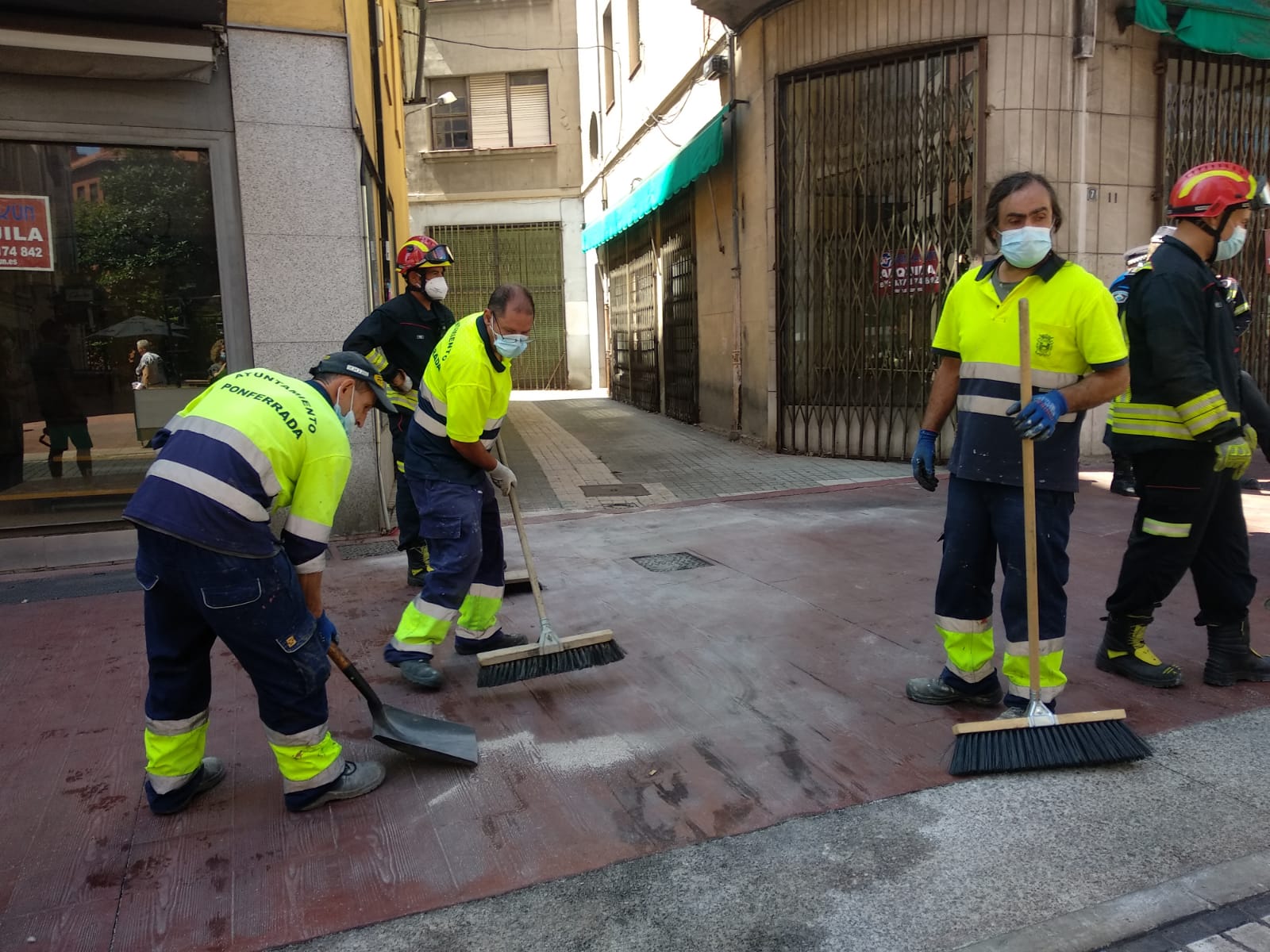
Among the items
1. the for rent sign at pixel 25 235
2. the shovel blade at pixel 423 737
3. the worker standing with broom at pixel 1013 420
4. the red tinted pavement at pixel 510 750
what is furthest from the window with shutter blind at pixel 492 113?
the shovel blade at pixel 423 737

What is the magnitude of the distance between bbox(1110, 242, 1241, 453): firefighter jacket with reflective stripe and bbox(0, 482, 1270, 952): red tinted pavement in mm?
1096

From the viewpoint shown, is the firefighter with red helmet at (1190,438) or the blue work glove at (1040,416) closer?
the blue work glove at (1040,416)

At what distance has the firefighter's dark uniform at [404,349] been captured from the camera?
558cm

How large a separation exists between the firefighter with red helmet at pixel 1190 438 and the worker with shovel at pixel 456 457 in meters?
2.61

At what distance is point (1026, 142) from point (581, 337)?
47.4 feet

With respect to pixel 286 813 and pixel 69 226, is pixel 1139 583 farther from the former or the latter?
pixel 69 226

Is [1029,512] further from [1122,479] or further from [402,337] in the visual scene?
[1122,479]

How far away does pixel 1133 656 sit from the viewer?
4.02m

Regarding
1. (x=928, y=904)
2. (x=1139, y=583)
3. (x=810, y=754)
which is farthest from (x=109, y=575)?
(x=1139, y=583)

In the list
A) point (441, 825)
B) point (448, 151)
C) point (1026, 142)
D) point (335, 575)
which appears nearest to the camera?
point (441, 825)

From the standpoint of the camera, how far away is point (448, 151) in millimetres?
21984

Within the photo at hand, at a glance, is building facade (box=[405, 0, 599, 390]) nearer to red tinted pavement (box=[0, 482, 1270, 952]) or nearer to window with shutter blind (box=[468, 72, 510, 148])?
window with shutter blind (box=[468, 72, 510, 148])

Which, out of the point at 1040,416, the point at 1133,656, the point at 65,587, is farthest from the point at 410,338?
the point at 1133,656

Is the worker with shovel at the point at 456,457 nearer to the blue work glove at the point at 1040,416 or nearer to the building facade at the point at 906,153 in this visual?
the blue work glove at the point at 1040,416
